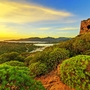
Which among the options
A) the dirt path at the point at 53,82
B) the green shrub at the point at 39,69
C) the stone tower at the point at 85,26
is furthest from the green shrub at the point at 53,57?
the stone tower at the point at 85,26

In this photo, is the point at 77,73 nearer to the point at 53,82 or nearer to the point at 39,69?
the point at 53,82

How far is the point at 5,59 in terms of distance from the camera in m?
20.2

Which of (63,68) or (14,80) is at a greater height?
(14,80)

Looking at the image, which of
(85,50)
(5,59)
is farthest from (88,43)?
(5,59)

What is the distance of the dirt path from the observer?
12141 mm

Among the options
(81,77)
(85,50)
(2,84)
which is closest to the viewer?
(2,84)

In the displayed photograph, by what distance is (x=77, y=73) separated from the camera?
432 inches

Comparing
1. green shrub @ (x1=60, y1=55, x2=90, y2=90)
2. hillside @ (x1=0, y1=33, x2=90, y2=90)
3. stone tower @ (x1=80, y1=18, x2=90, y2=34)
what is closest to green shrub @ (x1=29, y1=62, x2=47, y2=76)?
hillside @ (x1=0, y1=33, x2=90, y2=90)

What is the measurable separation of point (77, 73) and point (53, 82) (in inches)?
102

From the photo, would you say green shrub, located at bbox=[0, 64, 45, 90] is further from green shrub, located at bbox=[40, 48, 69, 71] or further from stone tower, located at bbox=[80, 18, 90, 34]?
stone tower, located at bbox=[80, 18, 90, 34]

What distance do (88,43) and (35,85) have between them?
373 inches

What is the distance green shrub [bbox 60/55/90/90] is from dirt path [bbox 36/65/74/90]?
1.48 feet

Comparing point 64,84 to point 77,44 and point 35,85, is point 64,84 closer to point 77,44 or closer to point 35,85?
point 35,85

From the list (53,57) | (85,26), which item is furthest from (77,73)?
(85,26)
